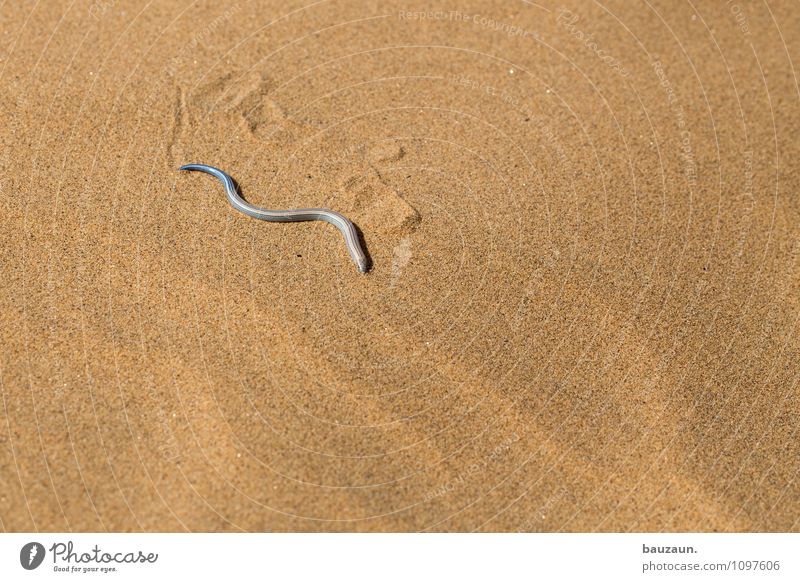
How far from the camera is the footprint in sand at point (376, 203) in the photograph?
10.6m

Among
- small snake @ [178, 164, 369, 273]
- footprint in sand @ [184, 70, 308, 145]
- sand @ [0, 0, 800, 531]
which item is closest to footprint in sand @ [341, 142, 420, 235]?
sand @ [0, 0, 800, 531]

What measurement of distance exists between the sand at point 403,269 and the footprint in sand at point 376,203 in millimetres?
47

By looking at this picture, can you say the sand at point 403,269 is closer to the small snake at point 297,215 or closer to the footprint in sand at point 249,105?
the footprint in sand at point 249,105

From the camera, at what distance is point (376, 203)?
10.9 meters

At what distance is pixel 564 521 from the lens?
8.59 metres

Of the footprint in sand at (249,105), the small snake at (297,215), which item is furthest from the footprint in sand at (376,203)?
the footprint in sand at (249,105)

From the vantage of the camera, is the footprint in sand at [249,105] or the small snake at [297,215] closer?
the small snake at [297,215]

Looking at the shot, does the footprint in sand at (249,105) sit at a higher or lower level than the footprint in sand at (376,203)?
higher

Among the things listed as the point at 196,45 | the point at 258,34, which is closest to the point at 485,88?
the point at 258,34

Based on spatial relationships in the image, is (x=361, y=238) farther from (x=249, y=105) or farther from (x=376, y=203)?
(x=249, y=105)

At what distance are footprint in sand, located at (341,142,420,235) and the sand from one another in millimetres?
47

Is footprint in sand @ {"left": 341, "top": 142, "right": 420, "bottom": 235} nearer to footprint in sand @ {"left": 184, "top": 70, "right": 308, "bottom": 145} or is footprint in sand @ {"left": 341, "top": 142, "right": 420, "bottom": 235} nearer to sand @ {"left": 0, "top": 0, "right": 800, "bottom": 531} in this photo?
sand @ {"left": 0, "top": 0, "right": 800, "bottom": 531}

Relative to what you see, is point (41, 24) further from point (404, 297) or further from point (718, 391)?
point (718, 391)

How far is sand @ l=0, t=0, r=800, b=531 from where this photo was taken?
8.65m
